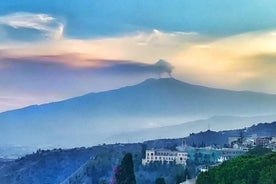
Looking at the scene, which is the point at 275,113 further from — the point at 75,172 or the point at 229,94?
the point at 75,172

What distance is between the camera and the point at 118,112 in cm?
3294

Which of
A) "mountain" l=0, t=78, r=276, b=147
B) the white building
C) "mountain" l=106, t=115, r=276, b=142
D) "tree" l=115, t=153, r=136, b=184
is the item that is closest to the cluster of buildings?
"mountain" l=106, t=115, r=276, b=142

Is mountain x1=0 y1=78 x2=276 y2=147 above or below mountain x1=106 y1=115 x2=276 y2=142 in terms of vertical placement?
above

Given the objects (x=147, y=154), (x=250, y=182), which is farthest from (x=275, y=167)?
(x=147, y=154)

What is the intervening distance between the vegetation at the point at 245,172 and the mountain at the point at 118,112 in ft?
41.2

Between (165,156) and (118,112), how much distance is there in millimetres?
10916

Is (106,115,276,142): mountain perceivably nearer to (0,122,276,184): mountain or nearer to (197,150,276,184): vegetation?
(0,122,276,184): mountain

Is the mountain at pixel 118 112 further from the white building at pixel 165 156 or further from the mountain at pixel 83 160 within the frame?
the white building at pixel 165 156

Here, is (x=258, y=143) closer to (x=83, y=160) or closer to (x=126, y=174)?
(x=83, y=160)

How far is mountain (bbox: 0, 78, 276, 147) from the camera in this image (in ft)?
84.7

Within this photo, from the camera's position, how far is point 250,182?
371 inches

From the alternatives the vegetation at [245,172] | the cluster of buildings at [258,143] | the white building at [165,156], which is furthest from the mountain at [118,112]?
the vegetation at [245,172]

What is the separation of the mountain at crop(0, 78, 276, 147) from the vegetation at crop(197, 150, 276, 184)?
1255 centimetres

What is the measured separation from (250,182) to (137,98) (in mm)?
20380
